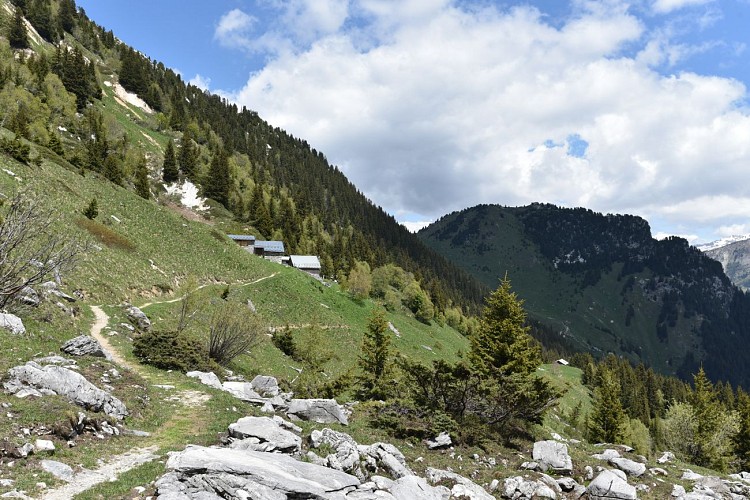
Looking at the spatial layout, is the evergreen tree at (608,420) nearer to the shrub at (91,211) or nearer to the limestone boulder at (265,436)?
the limestone boulder at (265,436)

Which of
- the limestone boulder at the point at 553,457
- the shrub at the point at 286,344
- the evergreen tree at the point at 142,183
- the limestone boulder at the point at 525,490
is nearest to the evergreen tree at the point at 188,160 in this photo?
the evergreen tree at the point at 142,183

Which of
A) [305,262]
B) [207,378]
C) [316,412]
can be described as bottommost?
[316,412]

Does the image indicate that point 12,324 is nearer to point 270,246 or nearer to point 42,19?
point 270,246

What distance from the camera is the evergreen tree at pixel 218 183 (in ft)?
431

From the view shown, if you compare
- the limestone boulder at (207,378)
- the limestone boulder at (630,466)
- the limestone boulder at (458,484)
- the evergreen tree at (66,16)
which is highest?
the evergreen tree at (66,16)

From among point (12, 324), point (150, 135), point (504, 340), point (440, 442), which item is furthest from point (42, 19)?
point (440, 442)

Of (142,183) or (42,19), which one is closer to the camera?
(142,183)

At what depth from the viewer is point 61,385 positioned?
15680mm

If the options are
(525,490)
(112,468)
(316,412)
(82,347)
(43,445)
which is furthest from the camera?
(82,347)

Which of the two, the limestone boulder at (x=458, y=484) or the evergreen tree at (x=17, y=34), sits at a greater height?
the evergreen tree at (x=17, y=34)

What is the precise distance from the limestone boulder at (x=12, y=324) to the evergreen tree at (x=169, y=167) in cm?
11560

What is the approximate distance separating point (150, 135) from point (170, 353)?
133 m

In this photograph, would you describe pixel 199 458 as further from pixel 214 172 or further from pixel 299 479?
pixel 214 172

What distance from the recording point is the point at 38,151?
62.1 m
